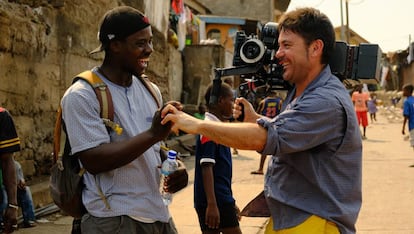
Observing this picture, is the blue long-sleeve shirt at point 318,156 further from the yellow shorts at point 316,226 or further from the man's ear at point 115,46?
the man's ear at point 115,46

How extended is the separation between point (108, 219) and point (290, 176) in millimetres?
819

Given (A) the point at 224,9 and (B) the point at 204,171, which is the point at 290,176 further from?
(A) the point at 224,9

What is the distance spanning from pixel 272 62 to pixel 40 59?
4422 mm

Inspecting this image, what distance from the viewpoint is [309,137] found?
2.40 m

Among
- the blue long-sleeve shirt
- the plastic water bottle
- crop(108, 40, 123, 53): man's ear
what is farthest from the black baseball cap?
the blue long-sleeve shirt

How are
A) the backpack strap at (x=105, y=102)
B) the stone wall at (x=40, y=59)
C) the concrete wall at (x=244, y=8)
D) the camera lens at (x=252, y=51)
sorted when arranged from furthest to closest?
1. the concrete wall at (x=244, y=8)
2. the stone wall at (x=40, y=59)
3. the camera lens at (x=252, y=51)
4. the backpack strap at (x=105, y=102)

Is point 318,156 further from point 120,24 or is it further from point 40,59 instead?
point 40,59

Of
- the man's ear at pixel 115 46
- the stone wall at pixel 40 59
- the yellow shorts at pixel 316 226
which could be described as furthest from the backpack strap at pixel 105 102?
the stone wall at pixel 40 59

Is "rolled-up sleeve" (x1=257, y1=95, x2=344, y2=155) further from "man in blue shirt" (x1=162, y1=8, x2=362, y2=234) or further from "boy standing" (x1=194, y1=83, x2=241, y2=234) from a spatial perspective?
"boy standing" (x1=194, y1=83, x2=241, y2=234)

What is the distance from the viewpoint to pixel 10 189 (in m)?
4.07

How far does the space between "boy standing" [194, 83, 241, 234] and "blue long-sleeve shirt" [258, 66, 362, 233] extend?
1571 mm

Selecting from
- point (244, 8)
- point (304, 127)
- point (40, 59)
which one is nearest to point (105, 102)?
point (304, 127)

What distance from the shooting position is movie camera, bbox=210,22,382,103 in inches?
108

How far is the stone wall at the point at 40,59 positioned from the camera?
618cm
